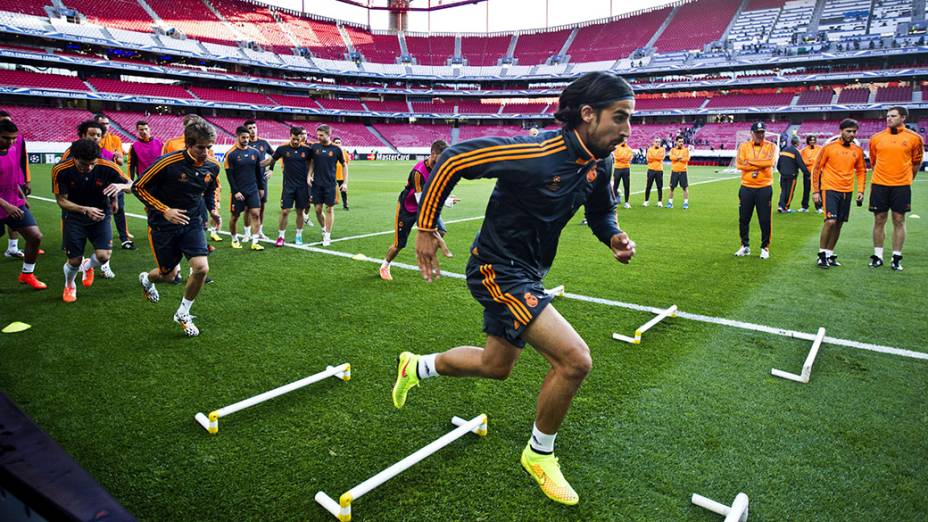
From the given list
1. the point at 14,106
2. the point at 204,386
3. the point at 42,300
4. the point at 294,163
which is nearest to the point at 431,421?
the point at 204,386

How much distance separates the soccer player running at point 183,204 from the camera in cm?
513

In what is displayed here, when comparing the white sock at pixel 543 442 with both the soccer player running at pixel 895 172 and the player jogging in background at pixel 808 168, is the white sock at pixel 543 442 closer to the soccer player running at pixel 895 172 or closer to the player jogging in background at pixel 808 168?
the soccer player running at pixel 895 172

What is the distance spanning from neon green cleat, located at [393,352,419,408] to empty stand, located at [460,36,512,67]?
74.5m

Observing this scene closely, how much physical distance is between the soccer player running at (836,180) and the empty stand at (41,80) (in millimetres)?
53573

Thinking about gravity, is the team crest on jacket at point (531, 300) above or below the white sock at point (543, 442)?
above

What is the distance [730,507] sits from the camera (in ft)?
8.81

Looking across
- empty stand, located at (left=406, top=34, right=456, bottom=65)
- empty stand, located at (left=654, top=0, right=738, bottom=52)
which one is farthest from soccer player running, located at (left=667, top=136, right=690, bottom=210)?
empty stand, located at (left=406, top=34, right=456, bottom=65)

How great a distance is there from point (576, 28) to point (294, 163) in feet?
238

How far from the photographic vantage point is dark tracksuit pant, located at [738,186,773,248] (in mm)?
9070

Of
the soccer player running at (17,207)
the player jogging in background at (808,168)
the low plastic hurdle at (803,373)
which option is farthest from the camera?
the player jogging in background at (808,168)

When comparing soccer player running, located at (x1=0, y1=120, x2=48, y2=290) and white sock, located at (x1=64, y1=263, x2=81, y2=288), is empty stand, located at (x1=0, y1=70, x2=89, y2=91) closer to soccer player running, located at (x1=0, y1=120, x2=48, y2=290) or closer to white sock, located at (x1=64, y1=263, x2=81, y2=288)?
soccer player running, located at (x1=0, y1=120, x2=48, y2=290)

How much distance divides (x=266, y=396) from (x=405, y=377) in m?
0.99

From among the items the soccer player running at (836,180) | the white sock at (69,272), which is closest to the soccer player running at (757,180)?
the soccer player running at (836,180)

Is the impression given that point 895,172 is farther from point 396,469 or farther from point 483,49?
point 483,49
